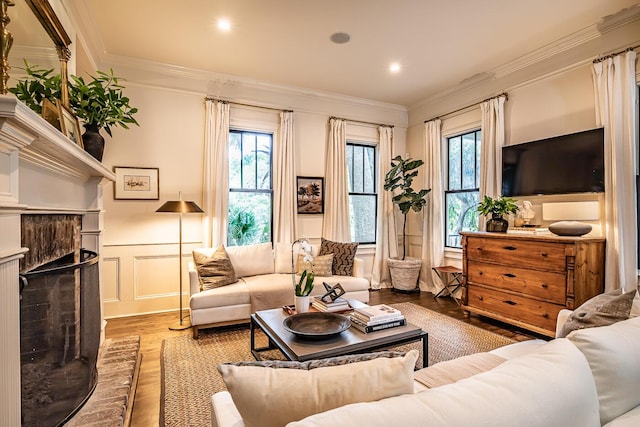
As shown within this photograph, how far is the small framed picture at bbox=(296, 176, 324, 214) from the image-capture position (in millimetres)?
4914

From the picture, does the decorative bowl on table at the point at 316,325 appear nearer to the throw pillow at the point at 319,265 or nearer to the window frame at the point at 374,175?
the throw pillow at the point at 319,265

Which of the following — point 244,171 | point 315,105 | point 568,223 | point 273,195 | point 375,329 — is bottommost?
point 375,329

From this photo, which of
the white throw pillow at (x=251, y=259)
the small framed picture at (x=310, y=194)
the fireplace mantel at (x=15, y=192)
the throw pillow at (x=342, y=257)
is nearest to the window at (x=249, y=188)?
the small framed picture at (x=310, y=194)

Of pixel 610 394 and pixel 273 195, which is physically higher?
pixel 273 195

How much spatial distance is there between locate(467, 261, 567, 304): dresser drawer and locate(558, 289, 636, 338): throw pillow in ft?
Answer: 4.92

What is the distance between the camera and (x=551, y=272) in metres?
3.07

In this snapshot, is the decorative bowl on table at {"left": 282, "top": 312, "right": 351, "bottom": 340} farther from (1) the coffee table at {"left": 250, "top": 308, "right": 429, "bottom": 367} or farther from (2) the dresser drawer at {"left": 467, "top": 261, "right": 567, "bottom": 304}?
(2) the dresser drawer at {"left": 467, "top": 261, "right": 567, "bottom": 304}

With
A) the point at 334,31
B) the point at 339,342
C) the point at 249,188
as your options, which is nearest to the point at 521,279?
the point at 339,342

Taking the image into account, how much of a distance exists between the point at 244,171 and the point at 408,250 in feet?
10.2

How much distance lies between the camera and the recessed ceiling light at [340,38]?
335 centimetres

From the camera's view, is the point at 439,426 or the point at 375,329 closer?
the point at 439,426

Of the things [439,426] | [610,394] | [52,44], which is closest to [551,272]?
[610,394]

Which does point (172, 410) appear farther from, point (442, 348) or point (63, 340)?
point (442, 348)

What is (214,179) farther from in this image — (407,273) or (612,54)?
(612,54)
